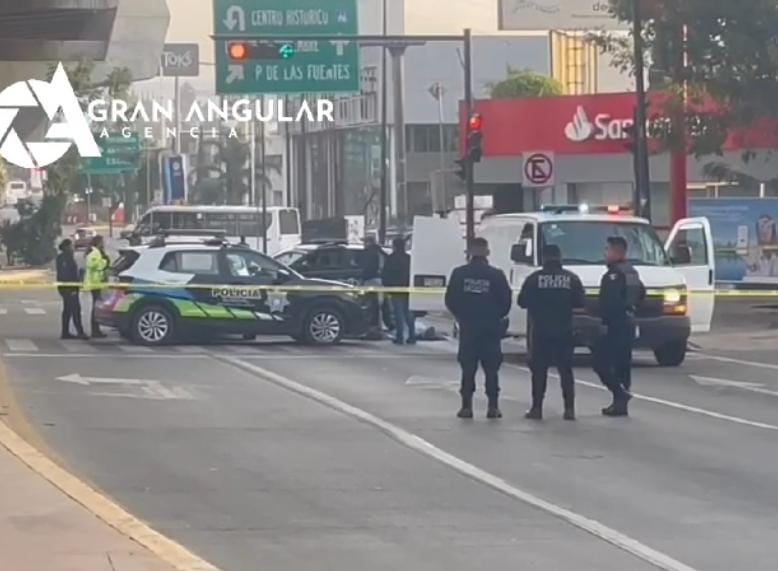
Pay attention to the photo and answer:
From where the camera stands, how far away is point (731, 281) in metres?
38.8

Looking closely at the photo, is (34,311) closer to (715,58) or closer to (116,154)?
(715,58)

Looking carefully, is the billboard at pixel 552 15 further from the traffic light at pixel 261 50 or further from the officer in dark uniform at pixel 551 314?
the officer in dark uniform at pixel 551 314

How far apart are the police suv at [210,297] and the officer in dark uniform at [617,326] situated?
406 inches

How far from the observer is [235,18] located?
3300 centimetres

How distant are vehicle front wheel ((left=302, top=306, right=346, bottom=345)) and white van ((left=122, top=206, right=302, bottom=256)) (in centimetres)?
2862

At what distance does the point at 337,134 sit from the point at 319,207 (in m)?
7.57

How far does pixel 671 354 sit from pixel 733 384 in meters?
2.51

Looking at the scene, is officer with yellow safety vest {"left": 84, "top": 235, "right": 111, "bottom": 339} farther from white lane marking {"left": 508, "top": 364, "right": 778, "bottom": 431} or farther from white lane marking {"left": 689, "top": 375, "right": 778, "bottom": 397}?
white lane marking {"left": 689, "top": 375, "right": 778, "bottom": 397}

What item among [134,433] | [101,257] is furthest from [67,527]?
[101,257]

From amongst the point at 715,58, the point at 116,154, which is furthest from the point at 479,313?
the point at 116,154

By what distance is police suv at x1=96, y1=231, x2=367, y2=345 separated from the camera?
2702 cm

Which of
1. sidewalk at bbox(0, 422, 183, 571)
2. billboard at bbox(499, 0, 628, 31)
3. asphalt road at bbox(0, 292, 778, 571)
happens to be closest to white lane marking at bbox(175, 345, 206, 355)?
asphalt road at bbox(0, 292, 778, 571)

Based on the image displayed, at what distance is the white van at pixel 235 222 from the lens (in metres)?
57.3

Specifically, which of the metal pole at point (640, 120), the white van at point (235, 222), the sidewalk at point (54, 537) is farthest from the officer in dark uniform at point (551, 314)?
the white van at point (235, 222)
